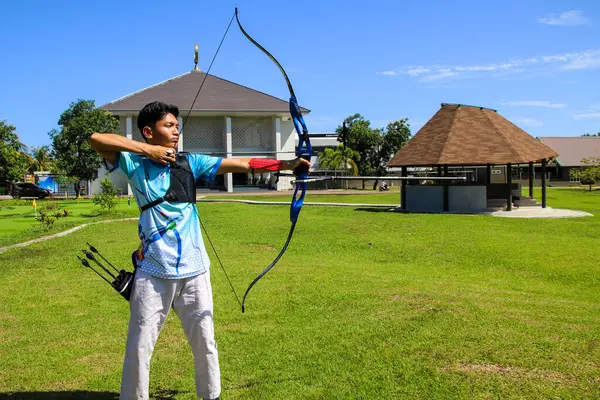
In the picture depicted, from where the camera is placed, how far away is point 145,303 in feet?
11.6

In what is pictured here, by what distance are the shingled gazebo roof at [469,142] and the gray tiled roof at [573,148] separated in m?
38.6

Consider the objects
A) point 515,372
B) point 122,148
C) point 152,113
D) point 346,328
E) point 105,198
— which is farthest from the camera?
point 105,198

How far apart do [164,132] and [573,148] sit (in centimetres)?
7026

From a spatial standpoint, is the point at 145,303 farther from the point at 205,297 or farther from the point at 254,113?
the point at 254,113

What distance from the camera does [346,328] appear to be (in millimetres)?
6004

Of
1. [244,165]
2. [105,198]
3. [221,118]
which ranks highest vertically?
[221,118]

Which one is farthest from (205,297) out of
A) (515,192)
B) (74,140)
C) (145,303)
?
(74,140)

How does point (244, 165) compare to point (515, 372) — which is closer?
point (244, 165)

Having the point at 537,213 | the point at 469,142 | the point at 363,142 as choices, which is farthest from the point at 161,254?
the point at 363,142

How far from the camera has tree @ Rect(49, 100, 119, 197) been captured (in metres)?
39.7

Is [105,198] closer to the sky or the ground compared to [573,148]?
closer to the ground

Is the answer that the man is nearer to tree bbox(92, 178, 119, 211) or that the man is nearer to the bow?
the bow

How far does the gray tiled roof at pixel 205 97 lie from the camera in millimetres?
49031

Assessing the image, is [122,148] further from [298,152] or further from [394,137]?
[394,137]
